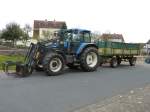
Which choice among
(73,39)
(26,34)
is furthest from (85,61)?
(26,34)

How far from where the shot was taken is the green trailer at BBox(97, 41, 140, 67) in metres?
19.6

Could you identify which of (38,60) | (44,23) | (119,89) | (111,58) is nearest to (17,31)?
(44,23)

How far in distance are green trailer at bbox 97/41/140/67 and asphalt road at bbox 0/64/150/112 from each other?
595cm

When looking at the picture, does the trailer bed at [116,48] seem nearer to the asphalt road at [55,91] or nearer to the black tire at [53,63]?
the black tire at [53,63]

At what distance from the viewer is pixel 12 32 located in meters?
67.3

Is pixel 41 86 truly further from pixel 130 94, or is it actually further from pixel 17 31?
pixel 17 31

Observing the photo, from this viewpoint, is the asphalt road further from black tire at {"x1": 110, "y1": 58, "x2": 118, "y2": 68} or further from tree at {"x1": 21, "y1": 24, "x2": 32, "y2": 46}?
tree at {"x1": 21, "y1": 24, "x2": 32, "y2": 46}

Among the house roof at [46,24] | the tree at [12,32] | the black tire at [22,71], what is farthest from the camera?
the house roof at [46,24]

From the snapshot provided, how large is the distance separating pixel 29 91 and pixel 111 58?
35.5 feet

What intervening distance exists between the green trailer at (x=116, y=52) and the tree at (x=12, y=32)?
4871 cm

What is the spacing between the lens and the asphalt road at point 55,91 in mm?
8061

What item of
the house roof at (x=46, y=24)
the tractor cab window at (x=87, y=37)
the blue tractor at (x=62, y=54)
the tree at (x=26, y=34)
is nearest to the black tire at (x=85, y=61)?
the blue tractor at (x=62, y=54)

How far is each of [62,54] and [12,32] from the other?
54.2m

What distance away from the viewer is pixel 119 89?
1102 centimetres
